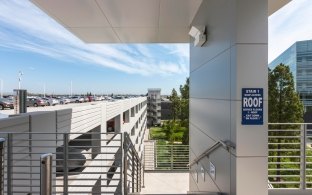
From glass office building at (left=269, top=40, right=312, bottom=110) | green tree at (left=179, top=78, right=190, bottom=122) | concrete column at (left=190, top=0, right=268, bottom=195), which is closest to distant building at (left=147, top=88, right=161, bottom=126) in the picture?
glass office building at (left=269, top=40, right=312, bottom=110)

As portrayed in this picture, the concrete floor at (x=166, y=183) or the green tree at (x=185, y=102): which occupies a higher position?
the green tree at (x=185, y=102)

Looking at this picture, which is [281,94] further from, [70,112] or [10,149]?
[10,149]

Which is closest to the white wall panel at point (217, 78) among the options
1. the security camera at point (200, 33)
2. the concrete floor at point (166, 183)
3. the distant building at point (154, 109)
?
the security camera at point (200, 33)

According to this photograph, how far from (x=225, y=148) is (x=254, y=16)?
1652 mm

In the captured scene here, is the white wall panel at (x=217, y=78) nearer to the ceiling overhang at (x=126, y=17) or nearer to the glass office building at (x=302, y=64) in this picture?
the ceiling overhang at (x=126, y=17)

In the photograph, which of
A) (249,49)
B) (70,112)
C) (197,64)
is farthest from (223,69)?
(70,112)

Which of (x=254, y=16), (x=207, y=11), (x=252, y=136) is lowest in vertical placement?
(x=252, y=136)

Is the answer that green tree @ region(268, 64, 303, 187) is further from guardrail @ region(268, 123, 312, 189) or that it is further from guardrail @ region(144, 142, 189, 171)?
guardrail @ region(144, 142, 189, 171)

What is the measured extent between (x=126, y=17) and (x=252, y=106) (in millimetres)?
3849

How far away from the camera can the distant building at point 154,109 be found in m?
80.0

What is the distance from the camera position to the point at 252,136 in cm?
311

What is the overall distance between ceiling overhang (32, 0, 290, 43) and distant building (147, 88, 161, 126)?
2836 inches

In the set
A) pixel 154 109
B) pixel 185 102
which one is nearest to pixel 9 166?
pixel 185 102

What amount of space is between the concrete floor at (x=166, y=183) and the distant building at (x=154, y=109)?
227ft
